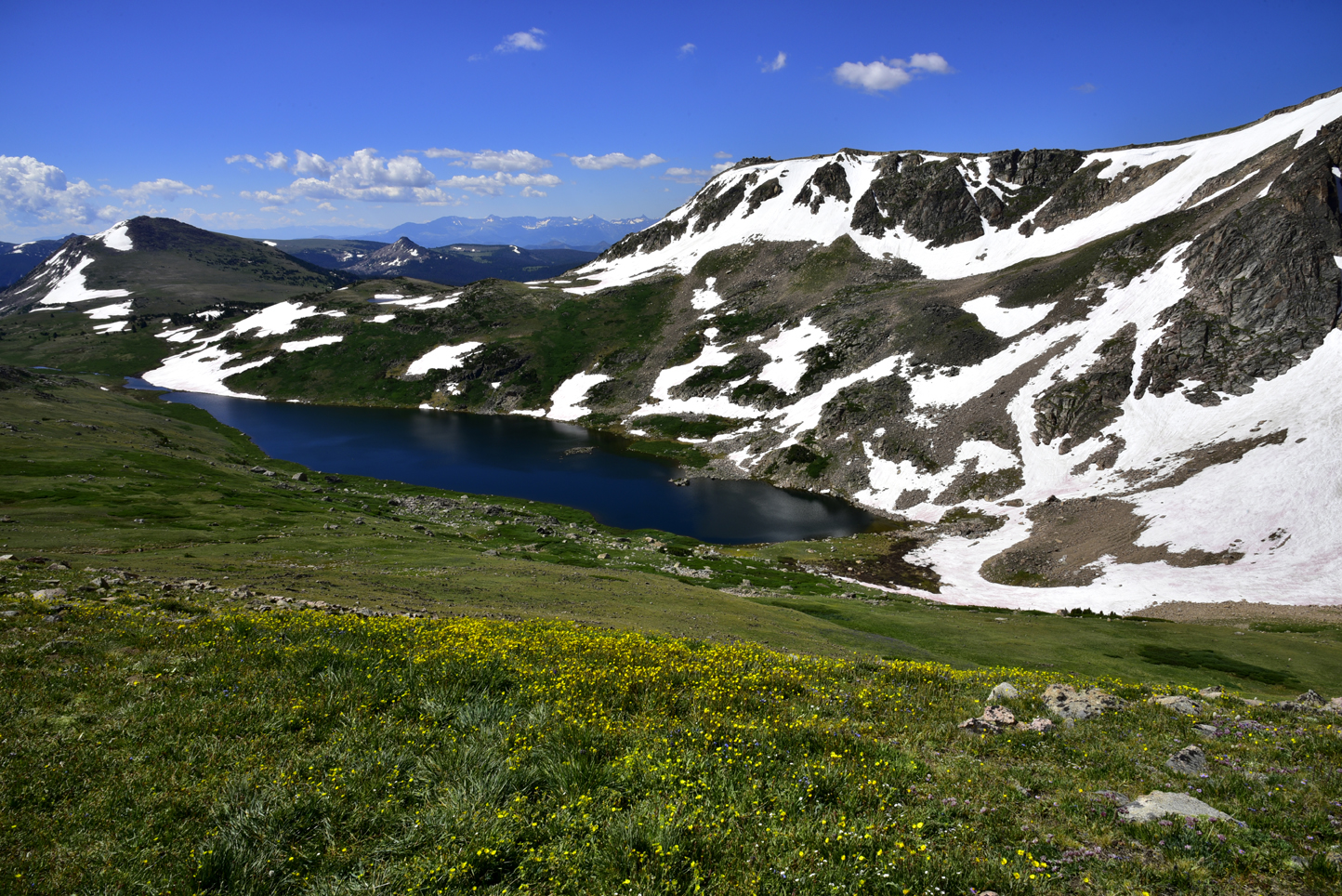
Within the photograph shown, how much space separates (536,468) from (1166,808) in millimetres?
113027

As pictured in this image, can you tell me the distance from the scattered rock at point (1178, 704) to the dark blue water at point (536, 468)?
66934 millimetres

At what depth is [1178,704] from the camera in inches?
608

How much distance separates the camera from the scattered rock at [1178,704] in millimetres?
15086

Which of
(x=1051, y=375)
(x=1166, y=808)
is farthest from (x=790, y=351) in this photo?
(x=1166, y=808)

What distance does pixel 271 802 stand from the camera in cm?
781

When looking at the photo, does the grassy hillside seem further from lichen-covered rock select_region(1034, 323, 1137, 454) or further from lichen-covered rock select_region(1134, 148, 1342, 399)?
lichen-covered rock select_region(1134, 148, 1342, 399)

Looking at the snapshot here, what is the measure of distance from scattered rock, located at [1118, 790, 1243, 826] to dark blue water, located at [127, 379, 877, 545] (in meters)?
73.4

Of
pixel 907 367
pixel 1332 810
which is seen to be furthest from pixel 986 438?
pixel 1332 810

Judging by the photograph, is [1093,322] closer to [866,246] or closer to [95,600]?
[866,246]

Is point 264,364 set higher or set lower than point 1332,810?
higher

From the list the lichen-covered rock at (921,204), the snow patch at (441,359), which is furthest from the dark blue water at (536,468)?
the lichen-covered rock at (921,204)

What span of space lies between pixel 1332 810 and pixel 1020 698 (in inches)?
233

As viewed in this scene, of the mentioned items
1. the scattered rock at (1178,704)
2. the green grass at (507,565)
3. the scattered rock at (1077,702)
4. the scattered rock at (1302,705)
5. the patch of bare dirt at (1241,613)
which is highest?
the scattered rock at (1077,702)

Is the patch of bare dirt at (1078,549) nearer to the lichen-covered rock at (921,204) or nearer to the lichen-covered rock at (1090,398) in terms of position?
the lichen-covered rock at (1090,398)
